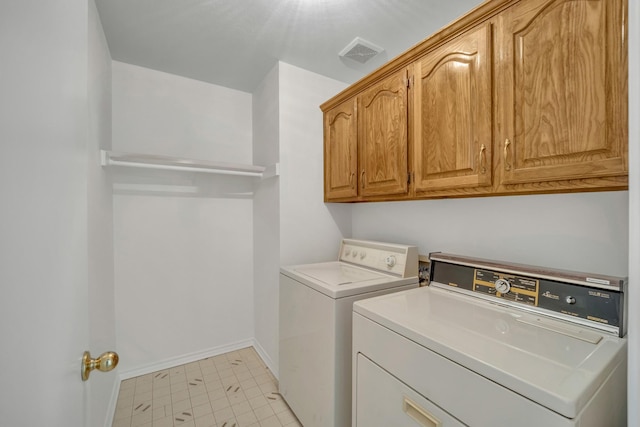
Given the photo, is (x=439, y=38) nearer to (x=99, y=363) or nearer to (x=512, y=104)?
(x=512, y=104)

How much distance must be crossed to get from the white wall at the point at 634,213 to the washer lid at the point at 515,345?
105 millimetres

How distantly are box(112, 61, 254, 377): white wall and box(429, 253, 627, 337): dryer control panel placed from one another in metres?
2.03

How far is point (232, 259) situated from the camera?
8.78 feet

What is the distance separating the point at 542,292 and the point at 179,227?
8.58 ft

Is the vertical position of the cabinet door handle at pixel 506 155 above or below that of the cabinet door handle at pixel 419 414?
above

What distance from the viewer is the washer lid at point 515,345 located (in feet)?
2.25

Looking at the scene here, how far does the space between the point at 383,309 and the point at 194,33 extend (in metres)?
2.18

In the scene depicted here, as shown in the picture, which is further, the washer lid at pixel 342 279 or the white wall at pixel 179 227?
the white wall at pixel 179 227

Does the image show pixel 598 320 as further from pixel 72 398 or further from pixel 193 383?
pixel 193 383

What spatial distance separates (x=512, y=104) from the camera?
3.68 ft

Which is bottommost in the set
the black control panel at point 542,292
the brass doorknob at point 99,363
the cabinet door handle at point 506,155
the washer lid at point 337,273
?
the washer lid at point 337,273

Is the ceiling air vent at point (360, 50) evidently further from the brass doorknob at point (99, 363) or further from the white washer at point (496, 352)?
the brass doorknob at point (99, 363)

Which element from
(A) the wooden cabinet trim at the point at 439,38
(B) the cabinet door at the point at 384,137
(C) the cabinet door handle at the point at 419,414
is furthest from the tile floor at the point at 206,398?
(A) the wooden cabinet trim at the point at 439,38

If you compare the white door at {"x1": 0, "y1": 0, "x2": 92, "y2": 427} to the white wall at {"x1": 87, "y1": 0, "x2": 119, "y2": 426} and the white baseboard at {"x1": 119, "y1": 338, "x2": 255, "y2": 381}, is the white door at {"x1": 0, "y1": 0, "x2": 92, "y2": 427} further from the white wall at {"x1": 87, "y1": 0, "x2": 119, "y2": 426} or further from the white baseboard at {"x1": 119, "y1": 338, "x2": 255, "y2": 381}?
the white baseboard at {"x1": 119, "y1": 338, "x2": 255, "y2": 381}
